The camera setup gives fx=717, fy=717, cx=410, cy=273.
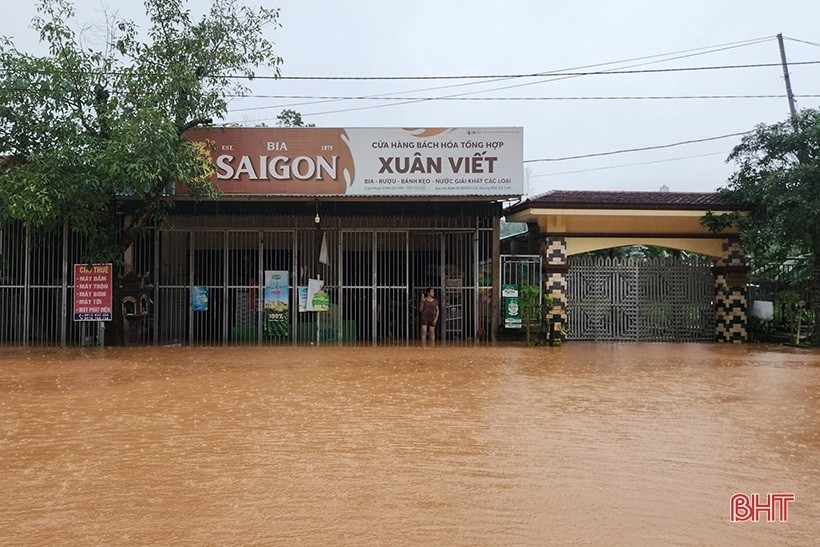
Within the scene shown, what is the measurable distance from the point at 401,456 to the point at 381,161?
10.2 m

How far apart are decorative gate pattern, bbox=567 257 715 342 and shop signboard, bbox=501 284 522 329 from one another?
167 cm

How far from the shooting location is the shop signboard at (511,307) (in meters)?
15.9

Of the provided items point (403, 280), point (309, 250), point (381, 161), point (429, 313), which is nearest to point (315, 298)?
point (309, 250)

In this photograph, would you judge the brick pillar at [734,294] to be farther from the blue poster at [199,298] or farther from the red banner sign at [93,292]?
the red banner sign at [93,292]

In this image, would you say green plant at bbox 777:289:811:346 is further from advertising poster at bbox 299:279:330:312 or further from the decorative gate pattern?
advertising poster at bbox 299:279:330:312

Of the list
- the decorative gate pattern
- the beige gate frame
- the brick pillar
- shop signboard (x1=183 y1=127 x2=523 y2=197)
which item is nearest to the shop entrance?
the beige gate frame

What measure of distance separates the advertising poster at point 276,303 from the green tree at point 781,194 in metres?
9.78

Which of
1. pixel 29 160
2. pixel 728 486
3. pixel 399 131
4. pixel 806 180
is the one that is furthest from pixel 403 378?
pixel 806 180

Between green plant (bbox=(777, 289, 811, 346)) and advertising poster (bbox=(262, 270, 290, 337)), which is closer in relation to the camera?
green plant (bbox=(777, 289, 811, 346))

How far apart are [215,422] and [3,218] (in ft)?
28.4

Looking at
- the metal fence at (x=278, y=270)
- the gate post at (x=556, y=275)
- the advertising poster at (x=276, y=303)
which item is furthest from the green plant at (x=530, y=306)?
the advertising poster at (x=276, y=303)

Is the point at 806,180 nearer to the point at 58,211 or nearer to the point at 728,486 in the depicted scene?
the point at 728,486

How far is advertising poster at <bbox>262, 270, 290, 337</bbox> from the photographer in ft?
53.7

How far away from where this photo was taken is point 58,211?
1275 centimetres
